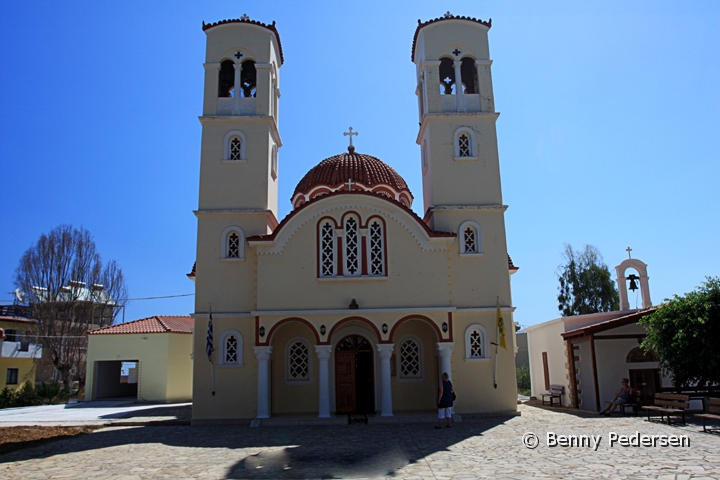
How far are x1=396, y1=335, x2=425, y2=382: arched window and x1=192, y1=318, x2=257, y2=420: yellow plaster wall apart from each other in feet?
15.1

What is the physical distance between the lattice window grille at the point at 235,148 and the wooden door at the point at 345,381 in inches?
281

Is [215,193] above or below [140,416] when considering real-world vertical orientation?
above

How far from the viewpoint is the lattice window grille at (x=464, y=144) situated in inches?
766

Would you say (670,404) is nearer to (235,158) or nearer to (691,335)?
(691,335)

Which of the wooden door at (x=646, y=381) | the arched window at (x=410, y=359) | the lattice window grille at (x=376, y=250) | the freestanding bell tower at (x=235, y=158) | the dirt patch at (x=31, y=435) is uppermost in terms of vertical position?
the freestanding bell tower at (x=235, y=158)

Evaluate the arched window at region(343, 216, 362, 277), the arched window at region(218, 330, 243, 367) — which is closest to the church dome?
the arched window at region(343, 216, 362, 277)

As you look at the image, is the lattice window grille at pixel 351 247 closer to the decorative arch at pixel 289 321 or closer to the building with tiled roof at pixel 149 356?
the decorative arch at pixel 289 321

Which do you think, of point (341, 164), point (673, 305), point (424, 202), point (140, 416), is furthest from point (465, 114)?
point (140, 416)

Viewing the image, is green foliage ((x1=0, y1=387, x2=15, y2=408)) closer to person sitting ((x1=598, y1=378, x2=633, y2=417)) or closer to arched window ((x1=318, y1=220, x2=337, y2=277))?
arched window ((x1=318, y1=220, x2=337, y2=277))

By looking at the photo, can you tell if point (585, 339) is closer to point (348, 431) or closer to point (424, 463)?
point (348, 431)

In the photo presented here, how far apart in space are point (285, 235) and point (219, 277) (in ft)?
8.16

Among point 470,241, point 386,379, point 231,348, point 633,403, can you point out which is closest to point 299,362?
point 231,348

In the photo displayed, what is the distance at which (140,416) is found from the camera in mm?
20172

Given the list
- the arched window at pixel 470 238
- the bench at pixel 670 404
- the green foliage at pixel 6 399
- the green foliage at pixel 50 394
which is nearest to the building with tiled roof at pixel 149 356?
the green foliage at pixel 50 394
